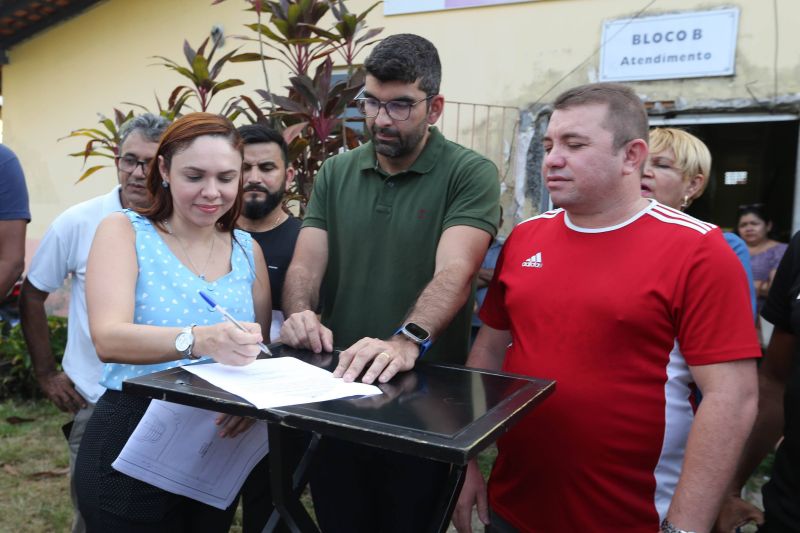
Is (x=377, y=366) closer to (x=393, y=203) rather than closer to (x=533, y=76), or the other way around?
(x=393, y=203)

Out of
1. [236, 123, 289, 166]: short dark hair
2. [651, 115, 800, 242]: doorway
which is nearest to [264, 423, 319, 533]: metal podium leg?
[236, 123, 289, 166]: short dark hair

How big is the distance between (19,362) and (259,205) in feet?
12.7

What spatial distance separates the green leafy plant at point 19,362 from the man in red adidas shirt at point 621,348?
492 centimetres

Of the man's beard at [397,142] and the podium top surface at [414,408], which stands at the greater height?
the man's beard at [397,142]

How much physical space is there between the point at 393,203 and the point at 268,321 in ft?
1.90

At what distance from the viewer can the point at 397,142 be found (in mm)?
2250

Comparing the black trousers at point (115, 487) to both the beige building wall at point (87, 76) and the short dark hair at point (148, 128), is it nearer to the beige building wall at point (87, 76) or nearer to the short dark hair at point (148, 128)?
the short dark hair at point (148, 128)

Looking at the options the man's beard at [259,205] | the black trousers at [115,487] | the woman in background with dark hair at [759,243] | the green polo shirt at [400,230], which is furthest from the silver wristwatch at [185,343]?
the woman in background with dark hair at [759,243]

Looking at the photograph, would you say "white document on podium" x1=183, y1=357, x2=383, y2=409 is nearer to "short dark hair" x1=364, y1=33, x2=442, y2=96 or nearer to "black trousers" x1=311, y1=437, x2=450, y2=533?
"black trousers" x1=311, y1=437, x2=450, y2=533

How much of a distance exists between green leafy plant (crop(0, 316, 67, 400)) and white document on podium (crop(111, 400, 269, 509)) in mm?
4365

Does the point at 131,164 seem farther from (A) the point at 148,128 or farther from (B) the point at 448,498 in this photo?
(B) the point at 448,498

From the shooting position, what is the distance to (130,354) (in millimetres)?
1706

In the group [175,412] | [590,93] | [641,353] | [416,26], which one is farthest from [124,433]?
[416,26]

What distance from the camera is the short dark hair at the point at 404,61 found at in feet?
Answer: 7.18
